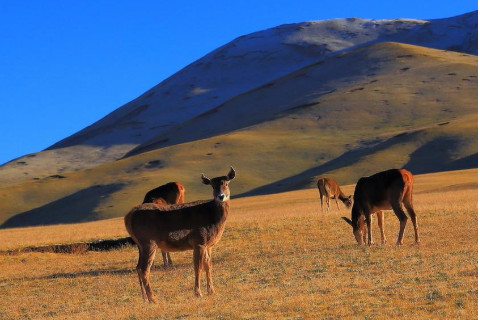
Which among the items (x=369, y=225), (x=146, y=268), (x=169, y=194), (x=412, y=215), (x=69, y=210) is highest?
(x=169, y=194)

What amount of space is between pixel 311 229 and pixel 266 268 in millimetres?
9092

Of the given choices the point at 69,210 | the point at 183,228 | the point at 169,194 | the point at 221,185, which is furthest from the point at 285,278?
the point at 69,210

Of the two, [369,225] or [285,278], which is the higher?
[369,225]

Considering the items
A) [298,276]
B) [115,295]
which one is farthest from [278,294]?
[115,295]

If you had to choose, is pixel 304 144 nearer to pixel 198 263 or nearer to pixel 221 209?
pixel 221 209

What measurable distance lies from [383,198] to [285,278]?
6.48 metres

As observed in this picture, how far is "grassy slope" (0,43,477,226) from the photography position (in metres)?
116

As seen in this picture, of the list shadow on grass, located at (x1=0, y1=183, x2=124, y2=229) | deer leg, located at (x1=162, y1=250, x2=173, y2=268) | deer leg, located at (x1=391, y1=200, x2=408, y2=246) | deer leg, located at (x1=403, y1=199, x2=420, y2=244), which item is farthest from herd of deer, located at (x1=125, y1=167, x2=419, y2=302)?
shadow on grass, located at (x1=0, y1=183, x2=124, y2=229)

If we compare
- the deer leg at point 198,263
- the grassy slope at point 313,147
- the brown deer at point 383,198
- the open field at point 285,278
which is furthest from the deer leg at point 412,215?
the grassy slope at point 313,147

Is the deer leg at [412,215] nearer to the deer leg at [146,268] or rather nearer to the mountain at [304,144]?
the deer leg at [146,268]

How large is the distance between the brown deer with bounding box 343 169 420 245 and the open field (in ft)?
3.16

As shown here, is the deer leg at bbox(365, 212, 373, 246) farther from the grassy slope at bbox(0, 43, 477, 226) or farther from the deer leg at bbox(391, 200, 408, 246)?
the grassy slope at bbox(0, 43, 477, 226)

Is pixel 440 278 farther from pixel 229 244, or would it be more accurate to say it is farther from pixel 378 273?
pixel 229 244

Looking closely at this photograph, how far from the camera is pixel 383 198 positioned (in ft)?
89.7
